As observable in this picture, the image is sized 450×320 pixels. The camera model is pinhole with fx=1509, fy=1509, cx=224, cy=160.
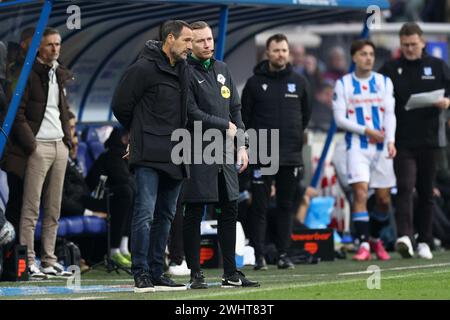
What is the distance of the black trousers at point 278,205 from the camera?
15.5 meters

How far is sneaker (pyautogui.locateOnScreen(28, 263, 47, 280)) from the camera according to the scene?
1419 centimetres

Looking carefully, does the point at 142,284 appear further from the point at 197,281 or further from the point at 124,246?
the point at 124,246

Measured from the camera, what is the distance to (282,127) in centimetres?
1552

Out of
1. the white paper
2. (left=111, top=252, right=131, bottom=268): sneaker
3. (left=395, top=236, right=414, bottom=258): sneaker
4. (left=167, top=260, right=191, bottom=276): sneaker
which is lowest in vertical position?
(left=167, top=260, right=191, bottom=276): sneaker

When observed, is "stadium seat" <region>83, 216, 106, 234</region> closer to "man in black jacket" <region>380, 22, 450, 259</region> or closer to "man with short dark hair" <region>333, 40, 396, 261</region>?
"man with short dark hair" <region>333, 40, 396, 261</region>

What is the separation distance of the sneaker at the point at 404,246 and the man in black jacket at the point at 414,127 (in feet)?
1.02

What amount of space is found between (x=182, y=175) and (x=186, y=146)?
10.6 inches

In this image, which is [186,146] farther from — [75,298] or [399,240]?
[399,240]

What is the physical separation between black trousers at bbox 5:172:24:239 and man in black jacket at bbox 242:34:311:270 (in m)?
2.42

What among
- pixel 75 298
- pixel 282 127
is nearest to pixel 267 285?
pixel 75 298

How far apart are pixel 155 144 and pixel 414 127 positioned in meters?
5.86

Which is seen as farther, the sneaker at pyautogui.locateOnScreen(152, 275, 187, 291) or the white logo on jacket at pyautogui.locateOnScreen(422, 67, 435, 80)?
the white logo on jacket at pyautogui.locateOnScreen(422, 67, 435, 80)

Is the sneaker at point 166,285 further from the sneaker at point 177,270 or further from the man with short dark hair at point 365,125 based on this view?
the man with short dark hair at point 365,125

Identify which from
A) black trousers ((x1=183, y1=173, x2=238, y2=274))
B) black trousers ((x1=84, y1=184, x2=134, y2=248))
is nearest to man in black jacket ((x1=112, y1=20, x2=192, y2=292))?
black trousers ((x1=183, y1=173, x2=238, y2=274))
